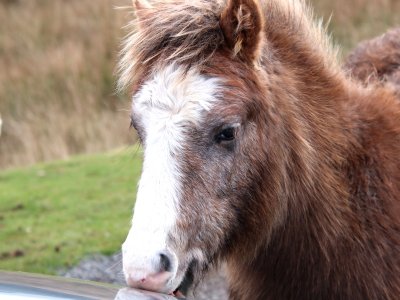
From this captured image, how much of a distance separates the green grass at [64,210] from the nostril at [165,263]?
3391mm

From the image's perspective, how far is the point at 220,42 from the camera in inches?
169

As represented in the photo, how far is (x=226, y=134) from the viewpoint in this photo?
164 inches

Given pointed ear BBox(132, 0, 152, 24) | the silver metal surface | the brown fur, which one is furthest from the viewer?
the brown fur

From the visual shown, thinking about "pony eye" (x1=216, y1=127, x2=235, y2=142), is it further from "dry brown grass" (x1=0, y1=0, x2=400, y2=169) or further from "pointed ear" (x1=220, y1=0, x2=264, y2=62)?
"dry brown grass" (x1=0, y1=0, x2=400, y2=169)

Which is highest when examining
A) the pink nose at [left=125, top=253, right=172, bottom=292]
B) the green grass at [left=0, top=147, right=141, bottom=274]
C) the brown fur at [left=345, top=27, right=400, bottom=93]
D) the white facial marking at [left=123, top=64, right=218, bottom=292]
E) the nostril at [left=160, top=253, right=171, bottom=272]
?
the brown fur at [left=345, top=27, right=400, bottom=93]

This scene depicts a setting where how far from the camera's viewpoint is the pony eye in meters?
4.15

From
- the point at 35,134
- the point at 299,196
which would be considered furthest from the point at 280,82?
the point at 35,134

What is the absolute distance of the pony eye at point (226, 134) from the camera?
13.6ft

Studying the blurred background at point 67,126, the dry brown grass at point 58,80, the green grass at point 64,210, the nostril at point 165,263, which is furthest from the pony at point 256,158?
the dry brown grass at point 58,80

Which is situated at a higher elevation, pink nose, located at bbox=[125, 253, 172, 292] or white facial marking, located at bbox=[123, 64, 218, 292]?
white facial marking, located at bbox=[123, 64, 218, 292]

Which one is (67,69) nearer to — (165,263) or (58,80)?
(58,80)

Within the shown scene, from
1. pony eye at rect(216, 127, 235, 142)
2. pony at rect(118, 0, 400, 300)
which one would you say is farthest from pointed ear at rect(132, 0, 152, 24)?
pony eye at rect(216, 127, 235, 142)

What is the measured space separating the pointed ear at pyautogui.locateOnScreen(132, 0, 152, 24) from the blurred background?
3417mm

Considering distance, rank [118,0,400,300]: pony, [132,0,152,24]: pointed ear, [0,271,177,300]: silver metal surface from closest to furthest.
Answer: [0,271,177,300]: silver metal surface < [118,0,400,300]: pony < [132,0,152,24]: pointed ear
